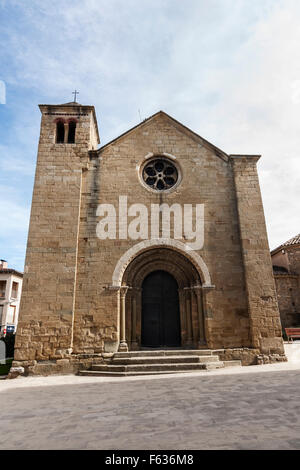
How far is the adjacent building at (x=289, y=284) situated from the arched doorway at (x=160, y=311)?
10.9 m

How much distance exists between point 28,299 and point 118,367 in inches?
135

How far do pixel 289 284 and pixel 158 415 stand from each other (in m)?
17.4

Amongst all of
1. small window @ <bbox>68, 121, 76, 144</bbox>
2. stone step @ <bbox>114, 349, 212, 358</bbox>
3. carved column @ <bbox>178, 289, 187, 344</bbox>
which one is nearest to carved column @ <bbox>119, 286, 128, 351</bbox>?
stone step @ <bbox>114, 349, 212, 358</bbox>

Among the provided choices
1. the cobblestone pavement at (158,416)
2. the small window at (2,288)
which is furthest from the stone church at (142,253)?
the small window at (2,288)

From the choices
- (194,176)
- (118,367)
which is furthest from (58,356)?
(194,176)

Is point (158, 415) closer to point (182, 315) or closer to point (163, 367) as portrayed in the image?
point (163, 367)

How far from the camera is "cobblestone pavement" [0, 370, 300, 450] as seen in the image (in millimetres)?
2715

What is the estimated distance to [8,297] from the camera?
2627 cm

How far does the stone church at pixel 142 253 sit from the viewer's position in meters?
8.55

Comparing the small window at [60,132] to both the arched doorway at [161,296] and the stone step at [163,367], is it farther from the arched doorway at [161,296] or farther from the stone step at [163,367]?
the stone step at [163,367]

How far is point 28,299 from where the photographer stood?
8.55 meters

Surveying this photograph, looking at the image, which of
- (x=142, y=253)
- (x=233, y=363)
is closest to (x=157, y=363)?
(x=233, y=363)

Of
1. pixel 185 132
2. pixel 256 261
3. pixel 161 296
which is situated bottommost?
pixel 161 296
